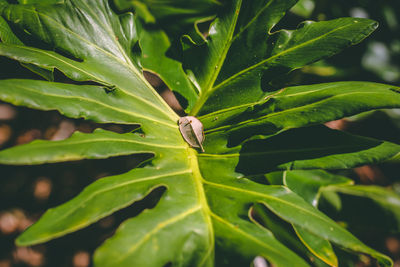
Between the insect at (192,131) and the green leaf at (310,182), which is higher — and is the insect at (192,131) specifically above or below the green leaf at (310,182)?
above

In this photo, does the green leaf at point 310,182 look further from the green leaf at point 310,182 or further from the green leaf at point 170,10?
the green leaf at point 170,10

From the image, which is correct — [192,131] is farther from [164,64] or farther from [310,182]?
[310,182]

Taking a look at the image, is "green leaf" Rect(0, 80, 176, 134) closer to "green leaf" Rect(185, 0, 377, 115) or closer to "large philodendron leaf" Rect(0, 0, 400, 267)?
"large philodendron leaf" Rect(0, 0, 400, 267)

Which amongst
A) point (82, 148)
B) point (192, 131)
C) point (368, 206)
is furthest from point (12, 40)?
point (368, 206)

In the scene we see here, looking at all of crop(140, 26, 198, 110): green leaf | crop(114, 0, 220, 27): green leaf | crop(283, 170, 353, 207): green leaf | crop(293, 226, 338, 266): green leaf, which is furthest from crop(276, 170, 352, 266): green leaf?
crop(114, 0, 220, 27): green leaf

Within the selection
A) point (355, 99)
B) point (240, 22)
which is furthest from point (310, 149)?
point (240, 22)

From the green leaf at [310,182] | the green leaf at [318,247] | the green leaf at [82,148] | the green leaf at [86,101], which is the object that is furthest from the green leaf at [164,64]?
the green leaf at [318,247]

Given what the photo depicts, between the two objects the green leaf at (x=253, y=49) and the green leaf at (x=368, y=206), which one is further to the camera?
the green leaf at (x=368, y=206)
